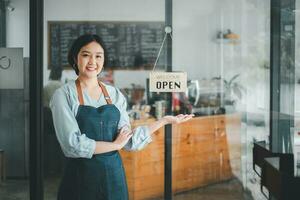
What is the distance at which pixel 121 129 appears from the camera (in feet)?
13.4

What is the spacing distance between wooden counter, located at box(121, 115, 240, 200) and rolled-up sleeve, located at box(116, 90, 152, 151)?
18 centimetres

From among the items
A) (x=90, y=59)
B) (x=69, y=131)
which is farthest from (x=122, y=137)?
(x=90, y=59)

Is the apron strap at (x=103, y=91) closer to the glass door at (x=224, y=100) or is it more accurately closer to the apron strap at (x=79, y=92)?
the apron strap at (x=79, y=92)

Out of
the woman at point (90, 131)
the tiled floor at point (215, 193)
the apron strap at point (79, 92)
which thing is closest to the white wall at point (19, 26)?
the woman at point (90, 131)

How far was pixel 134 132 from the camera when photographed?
168 inches

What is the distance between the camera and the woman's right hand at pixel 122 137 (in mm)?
4070

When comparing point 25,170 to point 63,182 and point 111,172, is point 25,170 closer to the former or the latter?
point 63,182

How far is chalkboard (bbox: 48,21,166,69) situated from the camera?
457 cm

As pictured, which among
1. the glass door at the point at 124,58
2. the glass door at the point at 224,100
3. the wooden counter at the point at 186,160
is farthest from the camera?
the glass door at the point at 224,100

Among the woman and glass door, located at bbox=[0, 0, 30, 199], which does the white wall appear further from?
the woman

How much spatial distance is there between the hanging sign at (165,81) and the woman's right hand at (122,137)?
0.59 meters

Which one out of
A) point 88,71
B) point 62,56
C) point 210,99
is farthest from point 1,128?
point 210,99

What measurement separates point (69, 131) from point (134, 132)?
1.98 feet

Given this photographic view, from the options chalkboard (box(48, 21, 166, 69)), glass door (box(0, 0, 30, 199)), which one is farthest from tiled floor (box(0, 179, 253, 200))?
chalkboard (box(48, 21, 166, 69))
